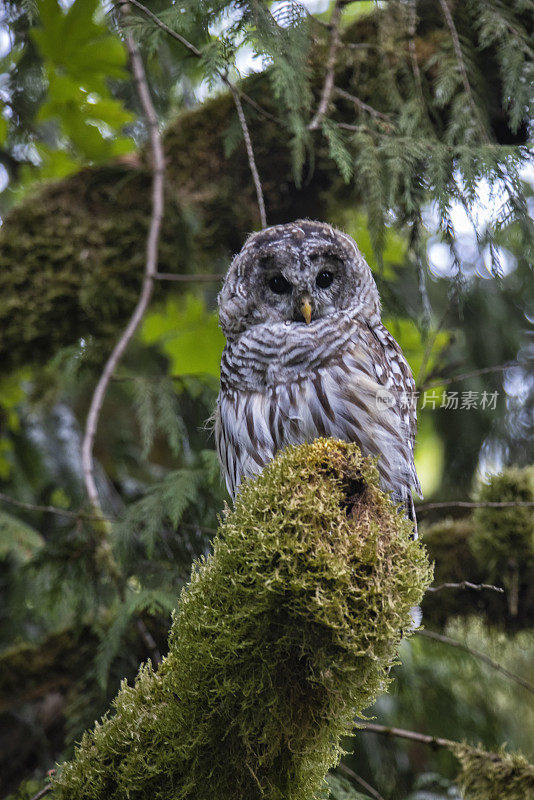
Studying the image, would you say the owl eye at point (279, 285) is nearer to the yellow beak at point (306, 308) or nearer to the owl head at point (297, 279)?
the owl head at point (297, 279)

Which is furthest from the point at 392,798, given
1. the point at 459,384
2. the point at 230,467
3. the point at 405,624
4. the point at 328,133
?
the point at 328,133

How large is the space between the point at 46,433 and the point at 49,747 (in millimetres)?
2222

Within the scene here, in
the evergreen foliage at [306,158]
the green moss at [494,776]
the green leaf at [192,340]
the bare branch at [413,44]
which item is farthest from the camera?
the green leaf at [192,340]

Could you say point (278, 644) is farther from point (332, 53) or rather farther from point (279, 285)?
point (332, 53)

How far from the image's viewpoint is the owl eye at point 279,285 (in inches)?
116

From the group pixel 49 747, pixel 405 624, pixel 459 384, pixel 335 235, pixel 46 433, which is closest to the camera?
pixel 405 624

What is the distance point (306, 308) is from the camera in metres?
2.80

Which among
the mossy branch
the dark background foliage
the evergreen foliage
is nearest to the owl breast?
the dark background foliage

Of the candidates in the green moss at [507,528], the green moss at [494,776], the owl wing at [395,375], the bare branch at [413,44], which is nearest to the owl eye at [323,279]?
the owl wing at [395,375]

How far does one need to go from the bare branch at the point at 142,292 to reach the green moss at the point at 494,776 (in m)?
1.93

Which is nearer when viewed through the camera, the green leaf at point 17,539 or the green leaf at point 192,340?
the green leaf at point 17,539

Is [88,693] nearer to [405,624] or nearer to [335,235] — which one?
[405,624]

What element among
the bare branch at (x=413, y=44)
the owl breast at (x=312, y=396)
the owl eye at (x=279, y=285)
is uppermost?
the bare branch at (x=413, y=44)

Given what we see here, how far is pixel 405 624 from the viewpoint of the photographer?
1695 millimetres
